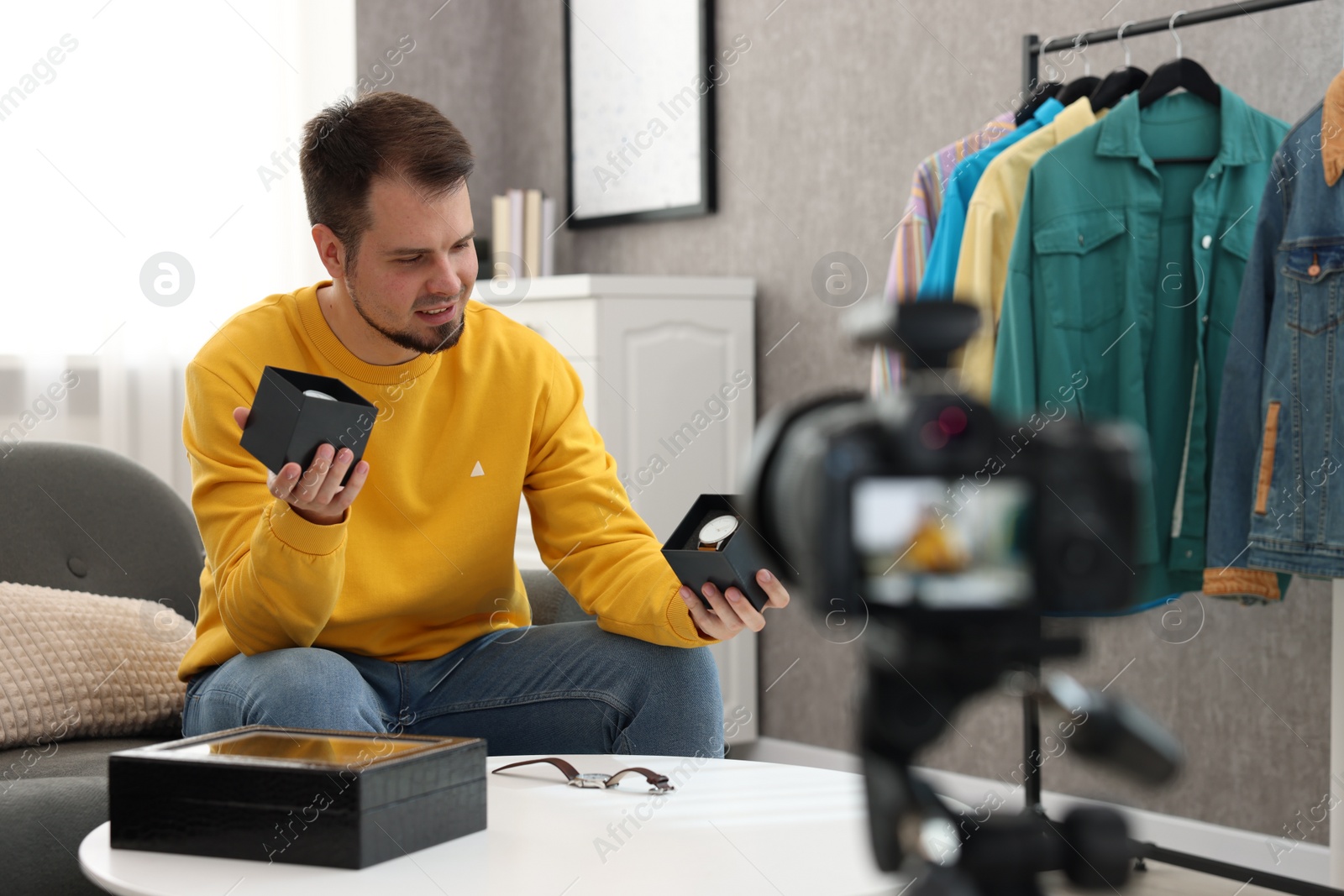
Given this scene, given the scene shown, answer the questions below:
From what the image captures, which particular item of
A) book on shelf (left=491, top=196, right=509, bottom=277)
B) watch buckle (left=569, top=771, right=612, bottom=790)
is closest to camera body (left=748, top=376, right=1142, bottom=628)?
watch buckle (left=569, top=771, right=612, bottom=790)

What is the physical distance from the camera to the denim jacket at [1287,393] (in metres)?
1.74

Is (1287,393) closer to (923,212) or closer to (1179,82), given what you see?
(1179,82)

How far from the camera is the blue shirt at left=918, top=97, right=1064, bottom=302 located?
2.16m

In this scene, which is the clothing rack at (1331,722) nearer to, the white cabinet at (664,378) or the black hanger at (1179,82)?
the black hanger at (1179,82)

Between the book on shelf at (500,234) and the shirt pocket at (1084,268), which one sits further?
the book on shelf at (500,234)

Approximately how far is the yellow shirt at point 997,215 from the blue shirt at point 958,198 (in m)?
0.07

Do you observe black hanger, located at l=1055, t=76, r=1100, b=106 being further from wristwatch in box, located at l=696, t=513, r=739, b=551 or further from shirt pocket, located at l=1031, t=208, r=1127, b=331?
wristwatch in box, located at l=696, t=513, r=739, b=551

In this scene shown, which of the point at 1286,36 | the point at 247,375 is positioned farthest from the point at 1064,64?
the point at 247,375

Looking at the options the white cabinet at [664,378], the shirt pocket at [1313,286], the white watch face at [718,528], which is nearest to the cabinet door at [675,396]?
the white cabinet at [664,378]

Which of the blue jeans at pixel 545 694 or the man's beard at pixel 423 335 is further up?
the man's beard at pixel 423 335

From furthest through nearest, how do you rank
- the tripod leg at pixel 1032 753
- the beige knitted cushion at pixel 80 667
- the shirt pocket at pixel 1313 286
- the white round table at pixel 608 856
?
the tripod leg at pixel 1032 753, the shirt pocket at pixel 1313 286, the beige knitted cushion at pixel 80 667, the white round table at pixel 608 856

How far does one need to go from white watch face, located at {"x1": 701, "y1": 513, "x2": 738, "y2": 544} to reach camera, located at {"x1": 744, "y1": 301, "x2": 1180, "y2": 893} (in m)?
0.88

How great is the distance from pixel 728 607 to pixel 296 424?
474 mm

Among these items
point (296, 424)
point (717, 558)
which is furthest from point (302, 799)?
point (717, 558)
